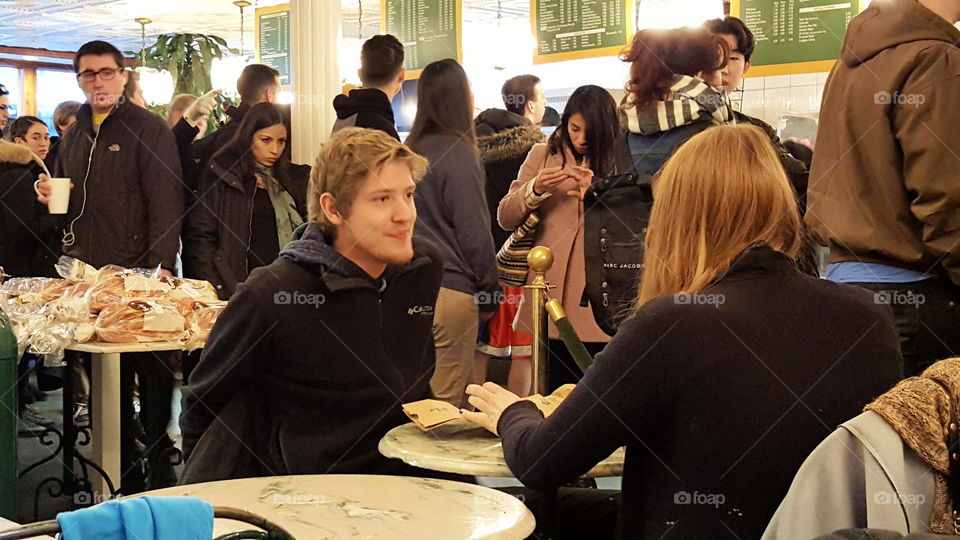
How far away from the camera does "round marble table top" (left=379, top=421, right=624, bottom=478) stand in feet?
6.94

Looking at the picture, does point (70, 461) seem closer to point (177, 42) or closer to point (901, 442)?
point (901, 442)

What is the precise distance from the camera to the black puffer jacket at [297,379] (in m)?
2.49

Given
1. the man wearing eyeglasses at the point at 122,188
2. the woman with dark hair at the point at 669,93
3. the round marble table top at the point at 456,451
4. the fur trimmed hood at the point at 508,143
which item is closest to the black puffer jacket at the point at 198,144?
the man wearing eyeglasses at the point at 122,188

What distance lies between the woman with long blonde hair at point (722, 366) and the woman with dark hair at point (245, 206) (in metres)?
3.18

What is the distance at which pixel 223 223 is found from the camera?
16.0ft

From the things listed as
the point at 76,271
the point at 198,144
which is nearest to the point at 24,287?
the point at 76,271

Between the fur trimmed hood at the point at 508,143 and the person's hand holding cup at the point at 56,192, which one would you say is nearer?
the person's hand holding cup at the point at 56,192

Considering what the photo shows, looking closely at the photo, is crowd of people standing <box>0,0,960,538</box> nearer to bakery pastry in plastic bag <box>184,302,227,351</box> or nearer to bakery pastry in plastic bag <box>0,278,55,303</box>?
bakery pastry in plastic bag <box>184,302,227,351</box>

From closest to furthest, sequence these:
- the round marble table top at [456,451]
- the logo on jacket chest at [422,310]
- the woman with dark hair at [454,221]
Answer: the round marble table top at [456,451], the logo on jacket chest at [422,310], the woman with dark hair at [454,221]

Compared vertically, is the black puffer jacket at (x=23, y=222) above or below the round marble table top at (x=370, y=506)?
above

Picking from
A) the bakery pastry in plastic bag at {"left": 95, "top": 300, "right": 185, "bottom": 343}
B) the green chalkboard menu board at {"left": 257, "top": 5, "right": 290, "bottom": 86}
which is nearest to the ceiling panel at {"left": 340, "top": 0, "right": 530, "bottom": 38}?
the green chalkboard menu board at {"left": 257, "top": 5, "right": 290, "bottom": 86}

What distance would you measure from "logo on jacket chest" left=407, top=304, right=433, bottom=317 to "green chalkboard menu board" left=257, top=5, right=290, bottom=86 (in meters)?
6.23

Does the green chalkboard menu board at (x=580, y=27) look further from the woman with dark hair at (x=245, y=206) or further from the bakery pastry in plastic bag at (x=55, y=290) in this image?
the bakery pastry in plastic bag at (x=55, y=290)

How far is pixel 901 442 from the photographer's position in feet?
4.25
